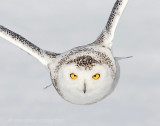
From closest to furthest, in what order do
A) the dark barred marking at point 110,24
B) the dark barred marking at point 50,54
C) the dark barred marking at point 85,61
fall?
the dark barred marking at point 85,61 < the dark barred marking at point 50,54 < the dark barred marking at point 110,24

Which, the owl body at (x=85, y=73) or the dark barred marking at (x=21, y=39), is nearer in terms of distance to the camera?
the owl body at (x=85, y=73)

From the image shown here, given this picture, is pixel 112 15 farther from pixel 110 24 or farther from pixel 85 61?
pixel 85 61

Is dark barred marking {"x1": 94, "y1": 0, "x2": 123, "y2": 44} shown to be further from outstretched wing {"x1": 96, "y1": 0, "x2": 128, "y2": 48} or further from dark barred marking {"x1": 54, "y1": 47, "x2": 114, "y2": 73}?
dark barred marking {"x1": 54, "y1": 47, "x2": 114, "y2": 73}

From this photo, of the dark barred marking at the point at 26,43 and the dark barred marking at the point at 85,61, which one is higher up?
the dark barred marking at the point at 26,43

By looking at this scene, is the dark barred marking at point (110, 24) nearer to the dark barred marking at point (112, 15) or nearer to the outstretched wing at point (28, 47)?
the dark barred marking at point (112, 15)

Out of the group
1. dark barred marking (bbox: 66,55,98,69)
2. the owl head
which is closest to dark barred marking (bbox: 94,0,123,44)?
the owl head

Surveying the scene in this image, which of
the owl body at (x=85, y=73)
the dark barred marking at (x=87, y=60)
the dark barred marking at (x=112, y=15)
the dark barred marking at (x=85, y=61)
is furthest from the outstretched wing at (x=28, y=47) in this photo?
the dark barred marking at (x=112, y=15)

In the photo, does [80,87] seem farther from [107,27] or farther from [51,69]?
[107,27]
